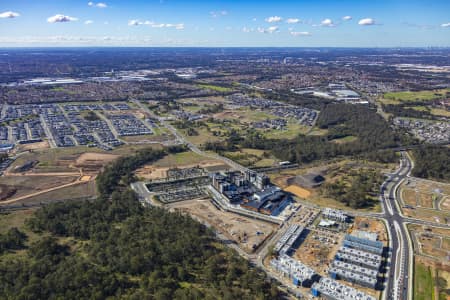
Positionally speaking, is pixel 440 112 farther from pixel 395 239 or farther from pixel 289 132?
pixel 395 239

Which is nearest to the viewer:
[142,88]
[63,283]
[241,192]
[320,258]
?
[63,283]

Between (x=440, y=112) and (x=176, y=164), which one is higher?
(x=440, y=112)

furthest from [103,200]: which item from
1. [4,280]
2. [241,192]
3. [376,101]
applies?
[376,101]

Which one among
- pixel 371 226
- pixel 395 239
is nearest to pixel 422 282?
pixel 395 239

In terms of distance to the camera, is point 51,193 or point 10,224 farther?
point 51,193

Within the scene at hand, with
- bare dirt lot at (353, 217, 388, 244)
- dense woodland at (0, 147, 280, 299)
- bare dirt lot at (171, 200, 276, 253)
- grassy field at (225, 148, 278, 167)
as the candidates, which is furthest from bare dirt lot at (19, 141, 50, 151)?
bare dirt lot at (353, 217, 388, 244)

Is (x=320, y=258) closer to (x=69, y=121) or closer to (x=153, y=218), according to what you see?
(x=153, y=218)

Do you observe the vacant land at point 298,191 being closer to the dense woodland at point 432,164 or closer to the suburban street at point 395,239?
the suburban street at point 395,239

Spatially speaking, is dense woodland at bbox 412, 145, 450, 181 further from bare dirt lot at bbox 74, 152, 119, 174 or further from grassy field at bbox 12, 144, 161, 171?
bare dirt lot at bbox 74, 152, 119, 174
